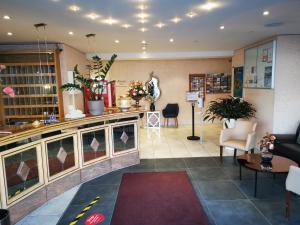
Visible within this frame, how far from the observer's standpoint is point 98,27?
13.6 feet

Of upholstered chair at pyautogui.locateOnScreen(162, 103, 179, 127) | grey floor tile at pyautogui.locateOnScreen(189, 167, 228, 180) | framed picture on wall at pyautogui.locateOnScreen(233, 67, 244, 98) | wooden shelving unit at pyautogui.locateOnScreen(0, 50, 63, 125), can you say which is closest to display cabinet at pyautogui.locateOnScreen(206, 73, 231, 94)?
upholstered chair at pyautogui.locateOnScreen(162, 103, 179, 127)

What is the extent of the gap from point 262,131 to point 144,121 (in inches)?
182

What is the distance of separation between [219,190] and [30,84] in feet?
16.7

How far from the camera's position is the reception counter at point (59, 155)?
2865mm

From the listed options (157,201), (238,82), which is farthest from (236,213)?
(238,82)

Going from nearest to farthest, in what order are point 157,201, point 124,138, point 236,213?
point 236,213 < point 157,201 < point 124,138

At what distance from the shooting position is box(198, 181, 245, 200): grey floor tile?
3.39m

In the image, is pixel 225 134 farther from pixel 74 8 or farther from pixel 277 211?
pixel 74 8

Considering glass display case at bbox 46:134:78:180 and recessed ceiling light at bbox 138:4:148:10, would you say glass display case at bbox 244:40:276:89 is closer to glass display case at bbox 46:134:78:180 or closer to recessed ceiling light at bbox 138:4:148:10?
recessed ceiling light at bbox 138:4:148:10

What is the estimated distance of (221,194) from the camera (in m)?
3.47

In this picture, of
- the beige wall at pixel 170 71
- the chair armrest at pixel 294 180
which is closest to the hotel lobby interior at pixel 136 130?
the chair armrest at pixel 294 180

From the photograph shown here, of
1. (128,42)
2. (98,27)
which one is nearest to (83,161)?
(98,27)

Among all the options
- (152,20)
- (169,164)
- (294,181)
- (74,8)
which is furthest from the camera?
(169,164)

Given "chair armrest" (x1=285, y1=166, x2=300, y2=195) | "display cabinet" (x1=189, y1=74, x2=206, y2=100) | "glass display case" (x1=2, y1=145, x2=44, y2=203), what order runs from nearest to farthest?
1. "chair armrest" (x1=285, y1=166, x2=300, y2=195)
2. "glass display case" (x1=2, y1=145, x2=44, y2=203)
3. "display cabinet" (x1=189, y1=74, x2=206, y2=100)
